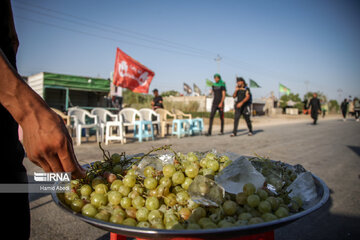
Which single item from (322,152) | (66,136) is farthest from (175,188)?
(322,152)

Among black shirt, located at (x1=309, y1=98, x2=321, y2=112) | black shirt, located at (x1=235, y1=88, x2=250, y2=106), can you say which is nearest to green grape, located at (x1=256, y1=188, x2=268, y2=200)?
black shirt, located at (x1=235, y1=88, x2=250, y2=106)

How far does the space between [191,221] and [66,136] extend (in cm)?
59

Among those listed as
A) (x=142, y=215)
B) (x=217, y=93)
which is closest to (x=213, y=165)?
(x=142, y=215)

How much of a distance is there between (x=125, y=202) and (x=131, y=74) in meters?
10.9

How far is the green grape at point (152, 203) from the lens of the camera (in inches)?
39.4

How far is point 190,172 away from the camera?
3.81 feet

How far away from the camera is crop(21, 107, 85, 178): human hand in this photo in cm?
83

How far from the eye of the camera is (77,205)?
100 cm

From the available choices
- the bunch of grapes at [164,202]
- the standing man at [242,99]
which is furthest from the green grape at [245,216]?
the standing man at [242,99]

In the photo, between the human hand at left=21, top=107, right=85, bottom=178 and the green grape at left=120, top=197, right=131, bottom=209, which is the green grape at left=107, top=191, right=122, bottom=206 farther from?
the human hand at left=21, top=107, right=85, bottom=178

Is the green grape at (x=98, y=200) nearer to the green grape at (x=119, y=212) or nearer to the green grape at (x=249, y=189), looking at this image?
the green grape at (x=119, y=212)

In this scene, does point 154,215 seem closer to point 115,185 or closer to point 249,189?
point 115,185

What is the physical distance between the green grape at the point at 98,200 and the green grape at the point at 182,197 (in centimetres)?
34

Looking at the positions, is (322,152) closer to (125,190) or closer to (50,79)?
(125,190)
